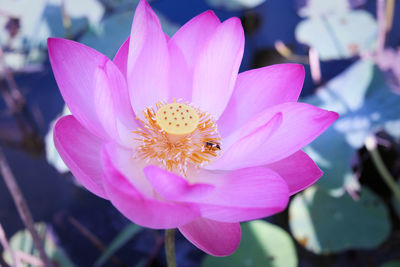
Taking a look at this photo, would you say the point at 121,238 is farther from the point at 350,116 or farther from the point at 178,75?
the point at 350,116

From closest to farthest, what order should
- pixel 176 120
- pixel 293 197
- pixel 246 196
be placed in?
1. pixel 246 196
2. pixel 176 120
3. pixel 293 197

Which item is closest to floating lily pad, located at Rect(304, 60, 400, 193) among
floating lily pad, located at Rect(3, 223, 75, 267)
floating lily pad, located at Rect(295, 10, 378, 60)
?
floating lily pad, located at Rect(295, 10, 378, 60)

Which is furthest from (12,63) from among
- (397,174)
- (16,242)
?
(397,174)

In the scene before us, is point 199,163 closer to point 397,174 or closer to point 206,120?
point 206,120

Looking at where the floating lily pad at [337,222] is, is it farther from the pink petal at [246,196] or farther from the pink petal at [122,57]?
the pink petal at [122,57]

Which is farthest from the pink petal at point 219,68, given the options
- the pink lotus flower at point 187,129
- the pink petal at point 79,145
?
the pink petal at point 79,145

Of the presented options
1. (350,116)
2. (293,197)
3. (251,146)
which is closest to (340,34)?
(350,116)

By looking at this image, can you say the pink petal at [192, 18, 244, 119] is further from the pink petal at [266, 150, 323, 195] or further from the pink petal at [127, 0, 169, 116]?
the pink petal at [266, 150, 323, 195]
